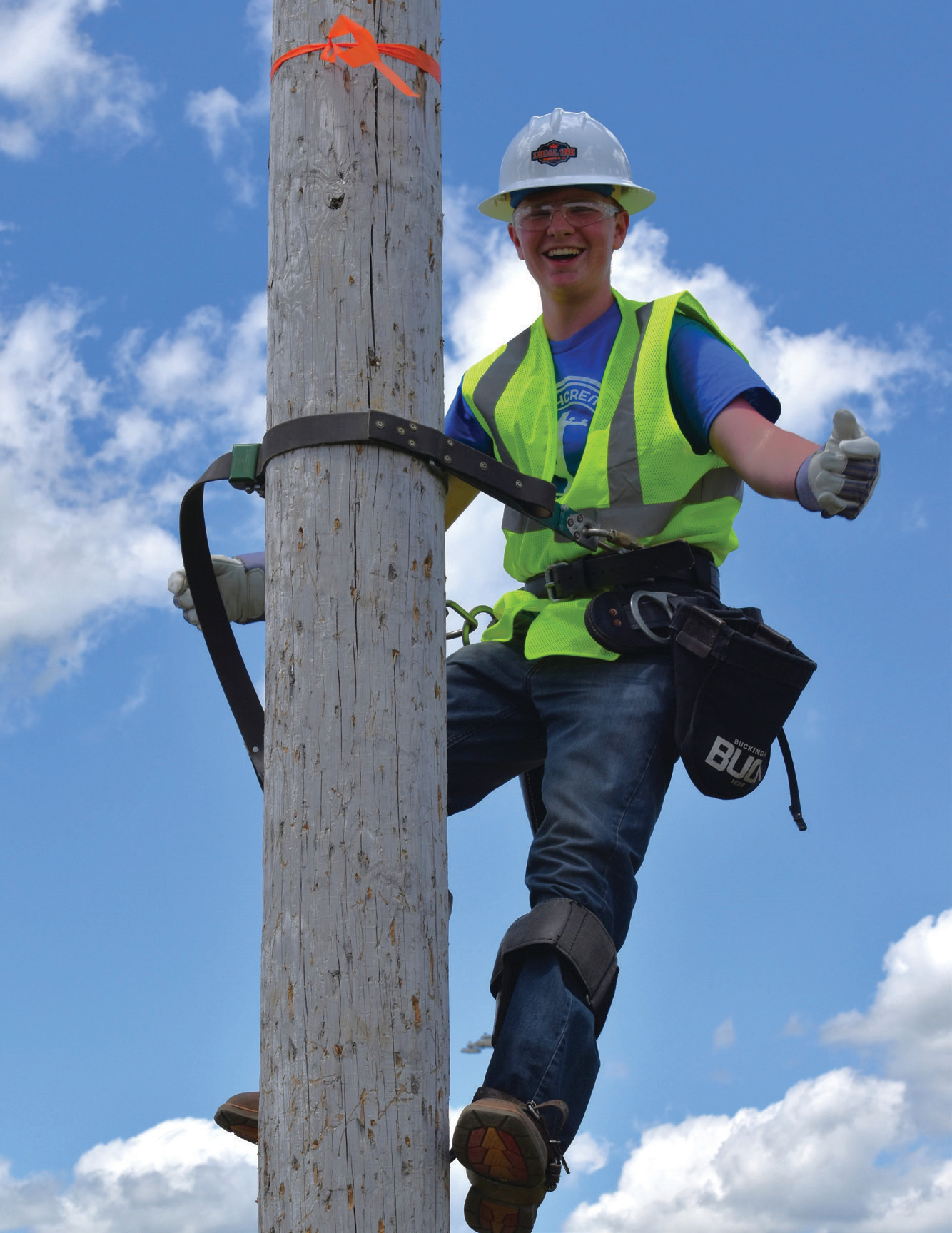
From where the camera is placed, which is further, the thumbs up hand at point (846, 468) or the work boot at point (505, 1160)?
the thumbs up hand at point (846, 468)

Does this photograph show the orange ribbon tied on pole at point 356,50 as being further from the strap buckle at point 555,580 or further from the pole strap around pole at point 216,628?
the strap buckle at point 555,580

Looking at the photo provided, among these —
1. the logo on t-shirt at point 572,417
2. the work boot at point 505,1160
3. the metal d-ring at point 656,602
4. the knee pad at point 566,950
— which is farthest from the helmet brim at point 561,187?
the work boot at point 505,1160

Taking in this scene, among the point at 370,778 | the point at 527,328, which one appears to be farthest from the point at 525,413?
the point at 370,778

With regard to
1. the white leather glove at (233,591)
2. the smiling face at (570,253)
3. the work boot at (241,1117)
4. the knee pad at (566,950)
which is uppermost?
the smiling face at (570,253)

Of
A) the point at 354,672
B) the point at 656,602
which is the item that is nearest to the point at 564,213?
the point at 656,602

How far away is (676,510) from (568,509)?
0.31m

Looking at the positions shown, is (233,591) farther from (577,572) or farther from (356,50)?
(356,50)

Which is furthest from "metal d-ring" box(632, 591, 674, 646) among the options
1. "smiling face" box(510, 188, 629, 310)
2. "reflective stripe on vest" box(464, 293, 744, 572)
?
"smiling face" box(510, 188, 629, 310)

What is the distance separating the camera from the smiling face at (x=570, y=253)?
13.8 feet

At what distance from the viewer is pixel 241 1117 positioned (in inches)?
133

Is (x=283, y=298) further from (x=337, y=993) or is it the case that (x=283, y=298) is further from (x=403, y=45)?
(x=337, y=993)

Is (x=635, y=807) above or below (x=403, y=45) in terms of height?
below

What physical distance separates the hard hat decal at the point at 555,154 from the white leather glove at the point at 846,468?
129cm

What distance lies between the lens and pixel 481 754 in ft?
13.3
